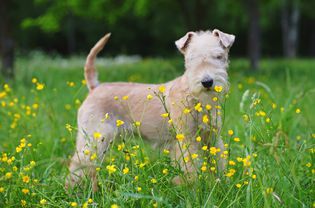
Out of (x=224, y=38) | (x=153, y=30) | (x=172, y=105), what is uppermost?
(x=224, y=38)

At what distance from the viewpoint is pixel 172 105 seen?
10.3ft

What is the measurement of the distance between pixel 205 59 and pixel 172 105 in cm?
48

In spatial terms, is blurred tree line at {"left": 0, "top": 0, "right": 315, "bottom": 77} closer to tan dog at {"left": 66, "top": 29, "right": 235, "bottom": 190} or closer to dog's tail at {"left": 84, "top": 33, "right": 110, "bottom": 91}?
dog's tail at {"left": 84, "top": 33, "right": 110, "bottom": 91}

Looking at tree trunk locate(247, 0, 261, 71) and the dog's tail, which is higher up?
the dog's tail

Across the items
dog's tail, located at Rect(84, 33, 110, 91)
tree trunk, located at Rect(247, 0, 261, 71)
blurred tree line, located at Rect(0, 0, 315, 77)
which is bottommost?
blurred tree line, located at Rect(0, 0, 315, 77)

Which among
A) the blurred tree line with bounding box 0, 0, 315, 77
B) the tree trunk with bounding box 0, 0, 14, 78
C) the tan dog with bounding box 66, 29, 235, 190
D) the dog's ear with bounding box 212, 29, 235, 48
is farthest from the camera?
the blurred tree line with bounding box 0, 0, 315, 77

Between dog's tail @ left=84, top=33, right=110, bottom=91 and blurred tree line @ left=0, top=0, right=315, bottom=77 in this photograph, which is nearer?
dog's tail @ left=84, top=33, right=110, bottom=91

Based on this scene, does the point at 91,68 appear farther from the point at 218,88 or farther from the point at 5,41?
the point at 5,41

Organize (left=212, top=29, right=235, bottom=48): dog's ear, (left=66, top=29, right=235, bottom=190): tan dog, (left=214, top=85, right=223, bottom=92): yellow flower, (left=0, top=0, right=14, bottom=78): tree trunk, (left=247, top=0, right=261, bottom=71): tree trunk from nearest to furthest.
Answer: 1. (left=214, top=85, right=223, bottom=92): yellow flower
2. (left=66, top=29, right=235, bottom=190): tan dog
3. (left=212, top=29, right=235, bottom=48): dog's ear
4. (left=0, top=0, right=14, bottom=78): tree trunk
5. (left=247, top=0, right=261, bottom=71): tree trunk

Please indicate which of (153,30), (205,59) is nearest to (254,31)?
(205,59)

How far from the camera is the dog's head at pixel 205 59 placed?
2.68 meters

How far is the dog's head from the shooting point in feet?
8.80

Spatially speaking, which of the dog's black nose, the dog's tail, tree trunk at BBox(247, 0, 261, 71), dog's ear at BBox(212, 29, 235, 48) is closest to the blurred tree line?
tree trunk at BBox(247, 0, 261, 71)

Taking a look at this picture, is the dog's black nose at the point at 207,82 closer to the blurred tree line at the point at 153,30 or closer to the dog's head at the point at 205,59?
the dog's head at the point at 205,59
